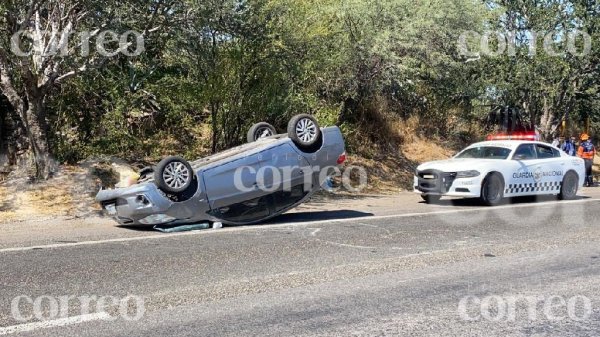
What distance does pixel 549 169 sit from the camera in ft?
45.6

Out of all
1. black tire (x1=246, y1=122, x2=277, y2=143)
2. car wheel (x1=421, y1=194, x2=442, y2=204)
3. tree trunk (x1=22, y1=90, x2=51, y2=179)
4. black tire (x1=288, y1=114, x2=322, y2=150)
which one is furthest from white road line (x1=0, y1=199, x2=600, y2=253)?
tree trunk (x1=22, y1=90, x2=51, y2=179)

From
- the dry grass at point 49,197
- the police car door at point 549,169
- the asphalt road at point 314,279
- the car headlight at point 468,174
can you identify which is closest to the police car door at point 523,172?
the police car door at point 549,169

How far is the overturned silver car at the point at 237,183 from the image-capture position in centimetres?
894

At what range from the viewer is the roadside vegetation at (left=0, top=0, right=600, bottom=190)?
1288 centimetres

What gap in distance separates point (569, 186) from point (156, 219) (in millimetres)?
10184

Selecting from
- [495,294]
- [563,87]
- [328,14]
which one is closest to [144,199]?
[495,294]

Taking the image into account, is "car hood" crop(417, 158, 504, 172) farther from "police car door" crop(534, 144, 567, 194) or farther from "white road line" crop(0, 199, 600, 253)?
"police car door" crop(534, 144, 567, 194)

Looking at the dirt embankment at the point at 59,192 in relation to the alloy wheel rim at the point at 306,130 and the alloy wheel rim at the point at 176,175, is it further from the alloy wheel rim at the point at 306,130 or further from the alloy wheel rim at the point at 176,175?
the alloy wheel rim at the point at 306,130

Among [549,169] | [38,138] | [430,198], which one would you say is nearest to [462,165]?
[430,198]

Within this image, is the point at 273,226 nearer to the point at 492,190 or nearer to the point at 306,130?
the point at 306,130

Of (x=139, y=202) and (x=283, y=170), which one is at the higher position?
(x=283, y=170)

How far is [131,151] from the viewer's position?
16047 mm

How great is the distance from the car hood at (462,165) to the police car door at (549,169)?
1332 millimetres

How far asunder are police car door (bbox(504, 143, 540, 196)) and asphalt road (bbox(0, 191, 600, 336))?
2.89 m
